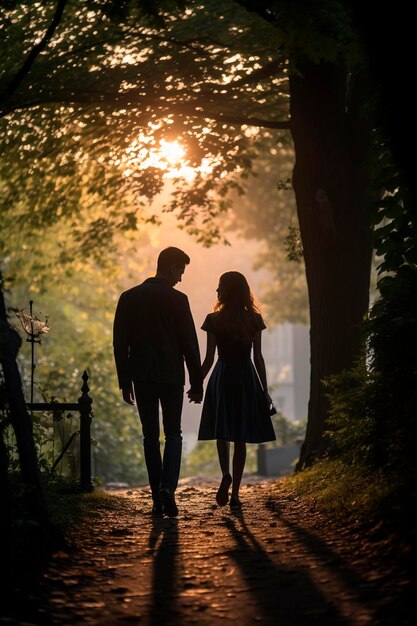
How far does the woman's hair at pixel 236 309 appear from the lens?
8.41 m

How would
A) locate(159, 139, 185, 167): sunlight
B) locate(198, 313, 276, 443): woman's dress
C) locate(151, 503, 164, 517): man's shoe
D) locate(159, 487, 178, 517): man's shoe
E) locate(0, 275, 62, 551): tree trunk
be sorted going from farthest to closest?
locate(159, 139, 185, 167): sunlight < locate(198, 313, 276, 443): woman's dress < locate(151, 503, 164, 517): man's shoe < locate(159, 487, 178, 517): man's shoe < locate(0, 275, 62, 551): tree trunk

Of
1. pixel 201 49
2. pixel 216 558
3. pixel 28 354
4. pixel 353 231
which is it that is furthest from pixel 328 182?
pixel 28 354

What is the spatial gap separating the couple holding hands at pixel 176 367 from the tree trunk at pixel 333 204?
8.90 ft

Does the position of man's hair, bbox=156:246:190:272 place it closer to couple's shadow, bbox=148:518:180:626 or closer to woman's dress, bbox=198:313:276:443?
woman's dress, bbox=198:313:276:443

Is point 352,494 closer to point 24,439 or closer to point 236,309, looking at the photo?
point 236,309

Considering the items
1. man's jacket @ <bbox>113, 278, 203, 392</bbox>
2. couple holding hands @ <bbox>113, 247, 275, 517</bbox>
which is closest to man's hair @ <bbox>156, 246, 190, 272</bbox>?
couple holding hands @ <bbox>113, 247, 275, 517</bbox>

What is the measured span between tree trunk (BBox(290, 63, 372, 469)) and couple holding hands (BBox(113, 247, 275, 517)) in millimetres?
2713

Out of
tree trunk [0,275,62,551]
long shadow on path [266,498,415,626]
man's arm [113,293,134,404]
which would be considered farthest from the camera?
man's arm [113,293,134,404]

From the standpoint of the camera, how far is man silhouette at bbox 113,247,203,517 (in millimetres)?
7723

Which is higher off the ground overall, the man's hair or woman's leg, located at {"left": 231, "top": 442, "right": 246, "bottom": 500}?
the man's hair

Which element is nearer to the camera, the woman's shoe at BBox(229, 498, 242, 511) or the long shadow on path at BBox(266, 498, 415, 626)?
the long shadow on path at BBox(266, 498, 415, 626)

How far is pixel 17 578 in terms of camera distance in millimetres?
5152

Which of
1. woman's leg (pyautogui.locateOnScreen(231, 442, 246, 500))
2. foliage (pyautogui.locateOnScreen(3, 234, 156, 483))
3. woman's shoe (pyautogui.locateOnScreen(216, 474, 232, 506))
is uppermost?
woman's leg (pyautogui.locateOnScreen(231, 442, 246, 500))

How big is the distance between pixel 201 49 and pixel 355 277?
11.1 ft
